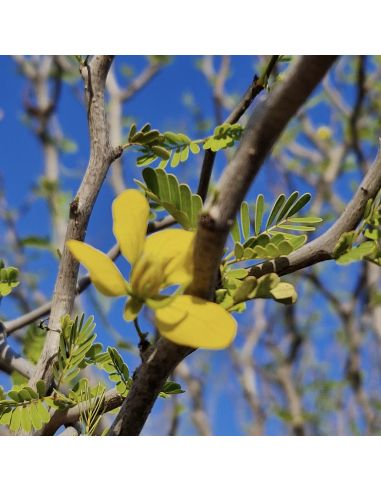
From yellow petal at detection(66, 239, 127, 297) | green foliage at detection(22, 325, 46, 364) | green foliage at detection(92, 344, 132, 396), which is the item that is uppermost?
yellow petal at detection(66, 239, 127, 297)

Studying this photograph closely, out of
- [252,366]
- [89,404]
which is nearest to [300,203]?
[89,404]

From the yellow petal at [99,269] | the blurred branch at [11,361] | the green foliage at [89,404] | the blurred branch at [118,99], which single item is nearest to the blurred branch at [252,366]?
the blurred branch at [118,99]

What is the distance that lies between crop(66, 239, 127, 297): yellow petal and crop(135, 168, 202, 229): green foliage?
9cm

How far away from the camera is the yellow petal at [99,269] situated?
0.79ft

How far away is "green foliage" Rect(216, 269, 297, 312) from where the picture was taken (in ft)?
0.92

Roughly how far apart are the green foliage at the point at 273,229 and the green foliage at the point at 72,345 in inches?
5.6

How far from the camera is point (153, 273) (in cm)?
27

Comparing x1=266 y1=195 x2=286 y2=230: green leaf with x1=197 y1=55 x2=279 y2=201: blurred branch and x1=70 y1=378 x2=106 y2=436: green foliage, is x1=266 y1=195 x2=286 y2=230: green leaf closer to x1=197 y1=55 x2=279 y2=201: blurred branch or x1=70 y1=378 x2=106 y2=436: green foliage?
x1=197 y1=55 x2=279 y2=201: blurred branch

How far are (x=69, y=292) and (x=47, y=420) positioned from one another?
0.11 metres

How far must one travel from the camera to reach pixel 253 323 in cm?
350

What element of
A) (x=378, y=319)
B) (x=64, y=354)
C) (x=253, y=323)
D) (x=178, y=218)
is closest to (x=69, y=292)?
(x=64, y=354)

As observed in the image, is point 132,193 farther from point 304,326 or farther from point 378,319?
point 304,326

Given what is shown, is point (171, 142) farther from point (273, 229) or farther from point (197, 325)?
point (197, 325)

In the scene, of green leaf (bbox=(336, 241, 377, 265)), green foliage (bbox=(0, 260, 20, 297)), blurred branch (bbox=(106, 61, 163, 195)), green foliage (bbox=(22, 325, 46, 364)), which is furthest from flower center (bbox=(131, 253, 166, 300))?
blurred branch (bbox=(106, 61, 163, 195))
